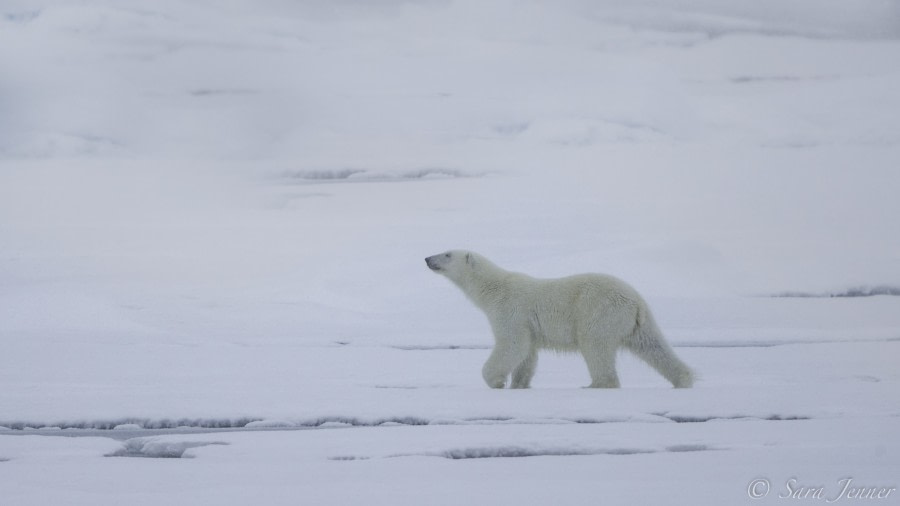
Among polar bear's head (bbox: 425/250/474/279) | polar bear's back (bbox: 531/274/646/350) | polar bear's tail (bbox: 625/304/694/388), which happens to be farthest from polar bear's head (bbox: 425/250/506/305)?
polar bear's tail (bbox: 625/304/694/388)

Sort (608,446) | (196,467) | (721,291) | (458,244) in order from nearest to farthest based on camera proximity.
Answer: (196,467) → (608,446) → (721,291) → (458,244)

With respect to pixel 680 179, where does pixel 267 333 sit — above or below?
below

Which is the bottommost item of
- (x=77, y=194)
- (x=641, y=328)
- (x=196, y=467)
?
(x=196, y=467)

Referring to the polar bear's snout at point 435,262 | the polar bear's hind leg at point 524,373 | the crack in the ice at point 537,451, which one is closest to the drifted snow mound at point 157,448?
the crack in the ice at point 537,451

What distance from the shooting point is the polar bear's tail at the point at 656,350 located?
4.97m

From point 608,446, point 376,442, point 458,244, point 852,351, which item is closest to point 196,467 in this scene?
point 376,442

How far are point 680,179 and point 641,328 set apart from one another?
14602mm

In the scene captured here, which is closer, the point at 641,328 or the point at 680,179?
the point at 641,328

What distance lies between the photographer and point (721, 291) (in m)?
12.2

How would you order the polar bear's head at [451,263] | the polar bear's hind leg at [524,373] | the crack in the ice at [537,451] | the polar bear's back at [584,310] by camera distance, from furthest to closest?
the polar bear's head at [451,263] → the polar bear's hind leg at [524,373] → the polar bear's back at [584,310] → the crack in the ice at [537,451]

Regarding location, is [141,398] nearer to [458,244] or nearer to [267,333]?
[267,333]

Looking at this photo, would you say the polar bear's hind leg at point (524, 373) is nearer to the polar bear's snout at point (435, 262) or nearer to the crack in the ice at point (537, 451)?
the polar bear's snout at point (435, 262)

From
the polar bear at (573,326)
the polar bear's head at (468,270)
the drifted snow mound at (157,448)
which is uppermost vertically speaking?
the polar bear's head at (468,270)

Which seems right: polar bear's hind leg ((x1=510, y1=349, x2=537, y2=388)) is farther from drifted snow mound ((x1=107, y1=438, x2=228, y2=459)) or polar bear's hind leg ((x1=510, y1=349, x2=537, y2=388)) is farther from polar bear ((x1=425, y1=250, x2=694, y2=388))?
drifted snow mound ((x1=107, y1=438, x2=228, y2=459))
